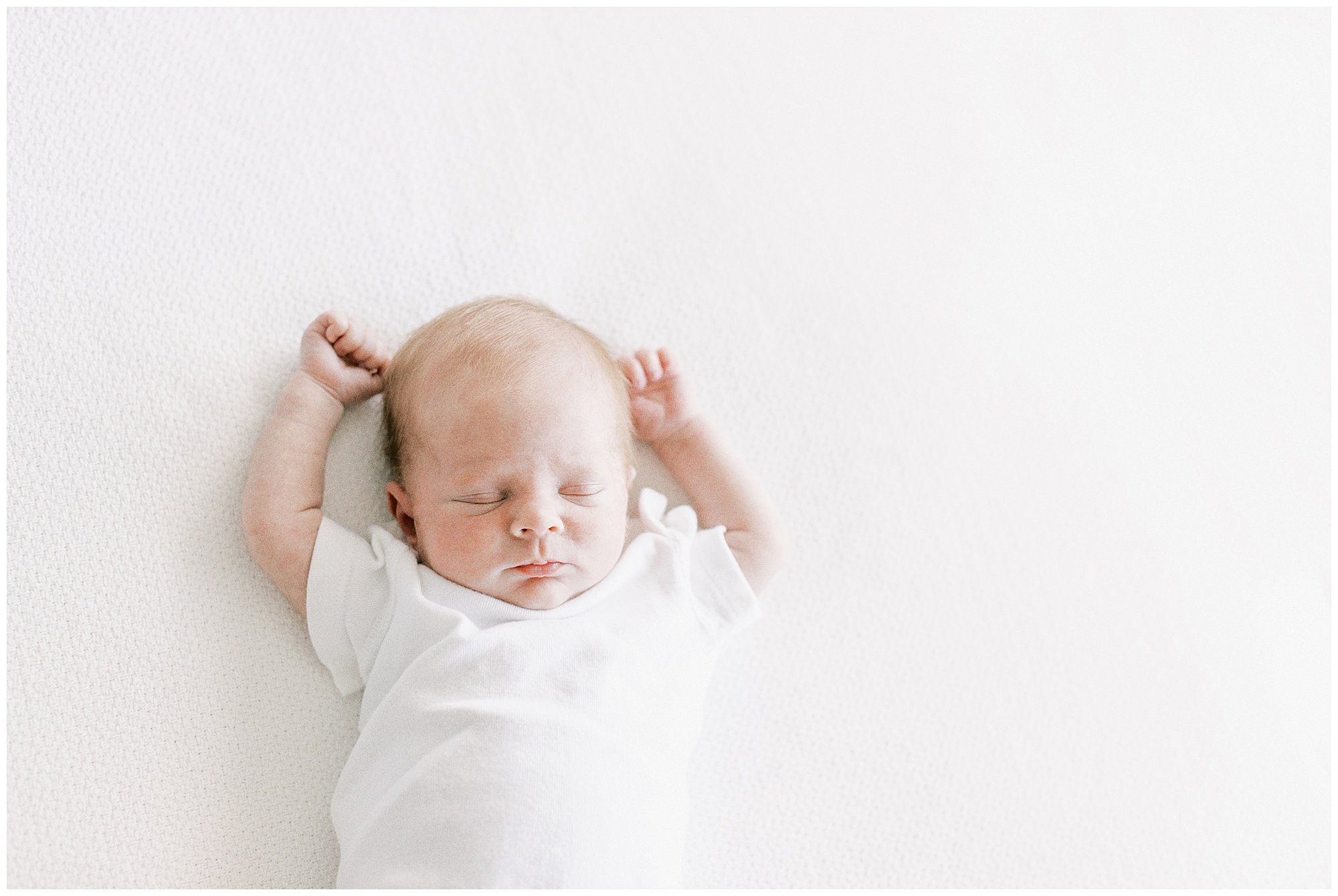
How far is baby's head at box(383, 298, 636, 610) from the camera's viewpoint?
49.3 inches

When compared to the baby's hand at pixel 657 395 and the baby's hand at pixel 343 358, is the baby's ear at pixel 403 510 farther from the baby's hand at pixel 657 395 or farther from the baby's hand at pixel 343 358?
the baby's hand at pixel 657 395

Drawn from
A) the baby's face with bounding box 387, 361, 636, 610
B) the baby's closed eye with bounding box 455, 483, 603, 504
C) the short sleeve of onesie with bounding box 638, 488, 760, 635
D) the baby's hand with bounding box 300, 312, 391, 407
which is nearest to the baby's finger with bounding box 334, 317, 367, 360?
the baby's hand with bounding box 300, 312, 391, 407

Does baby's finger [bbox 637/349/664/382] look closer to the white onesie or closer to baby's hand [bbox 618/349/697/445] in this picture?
baby's hand [bbox 618/349/697/445]

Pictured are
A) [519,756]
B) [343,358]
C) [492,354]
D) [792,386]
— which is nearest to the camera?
[519,756]

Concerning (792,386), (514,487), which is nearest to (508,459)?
(514,487)

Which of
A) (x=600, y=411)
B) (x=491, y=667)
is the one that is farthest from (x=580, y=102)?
(x=491, y=667)

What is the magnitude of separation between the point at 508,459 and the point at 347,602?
0.27 metres

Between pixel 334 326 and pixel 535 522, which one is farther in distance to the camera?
pixel 334 326

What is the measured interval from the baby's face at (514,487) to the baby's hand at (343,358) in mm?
129

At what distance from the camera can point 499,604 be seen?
1274 mm

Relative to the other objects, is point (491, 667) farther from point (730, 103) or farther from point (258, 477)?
point (730, 103)

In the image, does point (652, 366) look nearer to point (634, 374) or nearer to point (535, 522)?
point (634, 374)

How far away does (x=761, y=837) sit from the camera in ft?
4.47

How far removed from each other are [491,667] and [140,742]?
417 mm
